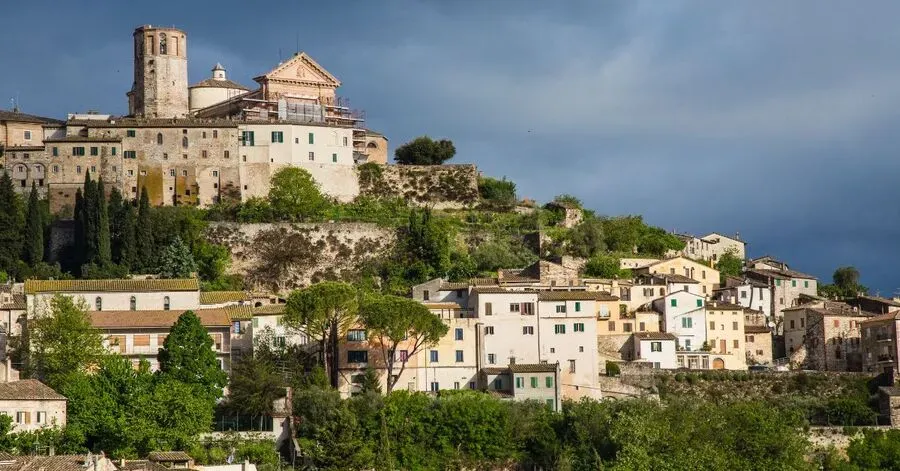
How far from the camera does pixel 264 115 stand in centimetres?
10819

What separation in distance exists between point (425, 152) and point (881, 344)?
31056mm

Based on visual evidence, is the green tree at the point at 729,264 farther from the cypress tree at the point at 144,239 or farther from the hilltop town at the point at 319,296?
the cypress tree at the point at 144,239

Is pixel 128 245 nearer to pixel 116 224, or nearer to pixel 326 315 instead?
→ pixel 116 224

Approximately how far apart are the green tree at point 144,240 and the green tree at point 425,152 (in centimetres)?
2046

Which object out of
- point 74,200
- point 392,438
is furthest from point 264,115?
point 392,438

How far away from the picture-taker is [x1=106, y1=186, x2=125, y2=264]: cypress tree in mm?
96750

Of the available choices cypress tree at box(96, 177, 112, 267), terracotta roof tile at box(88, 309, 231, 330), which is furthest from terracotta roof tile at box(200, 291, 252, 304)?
cypress tree at box(96, 177, 112, 267)

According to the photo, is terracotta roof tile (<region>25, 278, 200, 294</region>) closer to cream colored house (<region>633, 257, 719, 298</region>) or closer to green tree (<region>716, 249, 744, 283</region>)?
cream colored house (<region>633, 257, 719, 298</region>)

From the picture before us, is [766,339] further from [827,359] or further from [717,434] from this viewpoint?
[717,434]

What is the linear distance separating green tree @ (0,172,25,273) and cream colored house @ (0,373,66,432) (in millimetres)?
21395

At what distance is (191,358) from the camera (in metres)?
79.6

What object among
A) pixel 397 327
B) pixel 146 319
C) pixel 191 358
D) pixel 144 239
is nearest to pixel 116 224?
pixel 144 239

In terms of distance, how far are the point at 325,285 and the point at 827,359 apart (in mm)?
26449

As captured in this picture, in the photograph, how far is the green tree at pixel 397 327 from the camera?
274 feet
